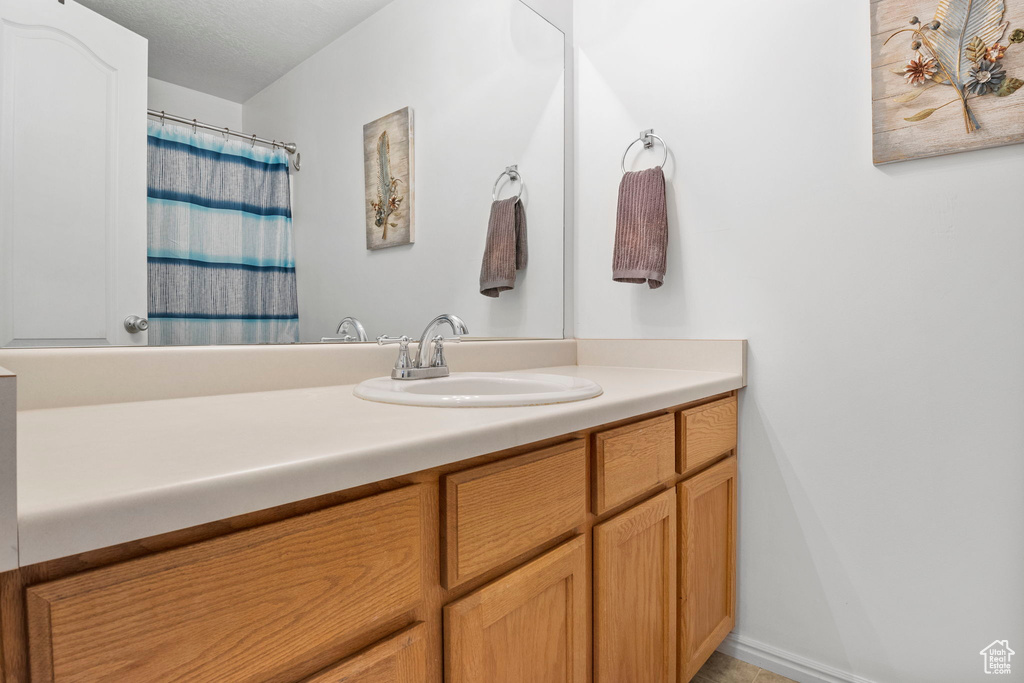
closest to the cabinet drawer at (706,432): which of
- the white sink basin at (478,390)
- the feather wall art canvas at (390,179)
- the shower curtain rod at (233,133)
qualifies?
the white sink basin at (478,390)

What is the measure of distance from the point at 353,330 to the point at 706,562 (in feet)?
3.37

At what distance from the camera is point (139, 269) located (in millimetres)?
927

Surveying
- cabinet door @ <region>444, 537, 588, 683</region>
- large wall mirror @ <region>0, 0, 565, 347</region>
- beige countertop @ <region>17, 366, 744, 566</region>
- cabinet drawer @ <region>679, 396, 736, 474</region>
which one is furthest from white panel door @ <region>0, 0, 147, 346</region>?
cabinet drawer @ <region>679, 396, 736, 474</region>

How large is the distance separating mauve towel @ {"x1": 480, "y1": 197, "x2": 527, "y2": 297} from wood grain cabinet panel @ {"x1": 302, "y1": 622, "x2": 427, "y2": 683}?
1072 millimetres

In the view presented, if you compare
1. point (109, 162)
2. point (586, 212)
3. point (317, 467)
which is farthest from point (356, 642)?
point (586, 212)

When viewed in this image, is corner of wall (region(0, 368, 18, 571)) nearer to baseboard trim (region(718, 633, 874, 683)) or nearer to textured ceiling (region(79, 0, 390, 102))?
textured ceiling (region(79, 0, 390, 102))

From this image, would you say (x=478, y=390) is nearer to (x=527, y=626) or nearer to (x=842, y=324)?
(x=527, y=626)

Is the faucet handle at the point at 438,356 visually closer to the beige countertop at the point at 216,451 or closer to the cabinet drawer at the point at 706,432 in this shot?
the beige countertop at the point at 216,451

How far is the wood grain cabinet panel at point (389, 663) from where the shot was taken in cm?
55

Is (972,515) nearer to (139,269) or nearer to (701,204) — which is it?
(701,204)

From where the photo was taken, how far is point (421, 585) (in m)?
0.63

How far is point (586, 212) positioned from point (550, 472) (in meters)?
1.20

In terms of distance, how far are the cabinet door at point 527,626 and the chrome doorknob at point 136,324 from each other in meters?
0.71

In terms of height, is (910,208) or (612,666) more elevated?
(910,208)
